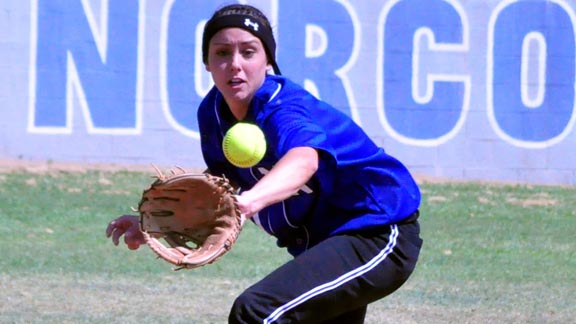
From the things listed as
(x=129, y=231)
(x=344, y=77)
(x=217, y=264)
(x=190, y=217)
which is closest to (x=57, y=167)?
(x=344, y=77)

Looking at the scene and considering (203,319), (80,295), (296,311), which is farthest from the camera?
(80,295)

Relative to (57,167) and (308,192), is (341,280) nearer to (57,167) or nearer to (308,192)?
(308,192)

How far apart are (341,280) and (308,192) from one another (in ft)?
1.14

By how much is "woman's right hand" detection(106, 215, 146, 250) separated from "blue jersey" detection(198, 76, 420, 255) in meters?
0.37

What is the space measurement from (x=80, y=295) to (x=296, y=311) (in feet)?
13.9

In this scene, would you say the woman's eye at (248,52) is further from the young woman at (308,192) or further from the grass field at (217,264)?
the grass field at (217,264)

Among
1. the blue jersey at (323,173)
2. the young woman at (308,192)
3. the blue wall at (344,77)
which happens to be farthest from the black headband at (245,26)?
the blue wall at (344,77)

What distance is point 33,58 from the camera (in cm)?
1378

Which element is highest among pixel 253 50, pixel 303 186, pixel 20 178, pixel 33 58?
pixel 253 50

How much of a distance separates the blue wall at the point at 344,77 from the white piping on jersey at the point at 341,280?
33.4 ft

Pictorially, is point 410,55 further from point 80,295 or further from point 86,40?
point 80,295

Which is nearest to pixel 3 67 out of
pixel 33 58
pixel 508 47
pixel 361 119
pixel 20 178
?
pixel 33 58

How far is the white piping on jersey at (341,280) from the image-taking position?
3.75 m

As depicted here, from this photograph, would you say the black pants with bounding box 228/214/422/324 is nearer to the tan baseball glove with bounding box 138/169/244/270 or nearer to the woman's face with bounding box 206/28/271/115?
the tan baseball glove with bounding box 138/169/244/270
